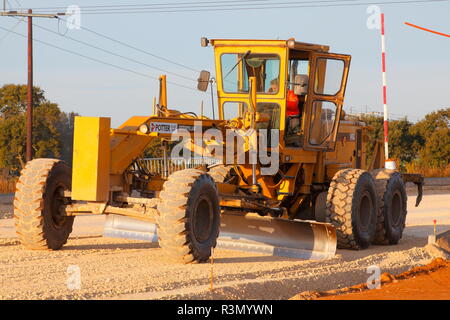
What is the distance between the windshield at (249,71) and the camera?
14273mm

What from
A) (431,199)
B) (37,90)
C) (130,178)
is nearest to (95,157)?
(130,178)

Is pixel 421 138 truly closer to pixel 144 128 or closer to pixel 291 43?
pixel 291 43

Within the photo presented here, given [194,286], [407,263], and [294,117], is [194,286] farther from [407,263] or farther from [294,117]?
[294,117]

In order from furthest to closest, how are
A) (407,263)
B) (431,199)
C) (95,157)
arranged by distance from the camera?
(431,199), (407,263), (95,157)

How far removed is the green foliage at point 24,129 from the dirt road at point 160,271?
2660 cm

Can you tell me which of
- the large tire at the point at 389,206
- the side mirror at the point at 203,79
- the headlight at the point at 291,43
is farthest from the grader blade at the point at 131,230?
the large tire at the point at 389,206

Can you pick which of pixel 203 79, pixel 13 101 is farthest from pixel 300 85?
pixel 13 101

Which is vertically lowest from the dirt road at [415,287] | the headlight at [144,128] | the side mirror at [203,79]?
the dirt road at [415,287]

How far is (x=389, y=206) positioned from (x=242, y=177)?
2882 millimetres

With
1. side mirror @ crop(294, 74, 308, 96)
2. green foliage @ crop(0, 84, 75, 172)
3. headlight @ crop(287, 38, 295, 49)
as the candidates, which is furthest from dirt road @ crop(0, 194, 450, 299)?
green foliage @ crop(0, 84, 75, 172)

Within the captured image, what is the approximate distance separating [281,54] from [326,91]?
1.27 m

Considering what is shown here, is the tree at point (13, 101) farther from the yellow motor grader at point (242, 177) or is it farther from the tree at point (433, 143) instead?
the yellow motor grader at point (242, 177)

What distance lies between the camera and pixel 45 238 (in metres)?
12.3

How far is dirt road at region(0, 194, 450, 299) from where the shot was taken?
8875 mm
